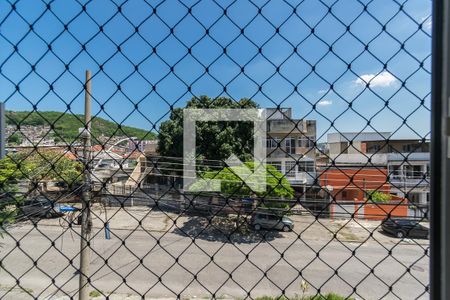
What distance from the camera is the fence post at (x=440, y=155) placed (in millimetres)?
460

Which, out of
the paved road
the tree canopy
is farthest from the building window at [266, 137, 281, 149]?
the paved road

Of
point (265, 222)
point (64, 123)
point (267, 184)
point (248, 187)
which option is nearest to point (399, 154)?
point (248, 187)

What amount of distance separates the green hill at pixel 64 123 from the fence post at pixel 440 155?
0.64 metres

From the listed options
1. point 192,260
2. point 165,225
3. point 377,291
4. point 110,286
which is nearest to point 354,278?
point 377,291

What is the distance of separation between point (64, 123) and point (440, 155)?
97 cm

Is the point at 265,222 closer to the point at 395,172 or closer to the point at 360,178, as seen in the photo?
the point at 360,178

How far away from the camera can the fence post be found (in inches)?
18.1

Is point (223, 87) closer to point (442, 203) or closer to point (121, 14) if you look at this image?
point (121, 14)

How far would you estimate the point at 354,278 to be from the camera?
18.2 feet

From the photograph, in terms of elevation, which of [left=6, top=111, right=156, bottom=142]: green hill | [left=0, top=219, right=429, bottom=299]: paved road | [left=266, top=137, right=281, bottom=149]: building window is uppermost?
[left=6, top=111, right=156, bottom=142]: green hill

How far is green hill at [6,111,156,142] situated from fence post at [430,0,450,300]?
640 millimetres

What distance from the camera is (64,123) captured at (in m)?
0.88

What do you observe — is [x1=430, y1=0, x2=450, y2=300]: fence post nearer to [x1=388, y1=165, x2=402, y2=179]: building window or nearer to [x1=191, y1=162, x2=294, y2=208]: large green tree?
[x1=191, y1=162, x2=294, y2=208]: large green tree

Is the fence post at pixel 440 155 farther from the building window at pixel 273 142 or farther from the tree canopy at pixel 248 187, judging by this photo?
the building window at pixel 273 142
